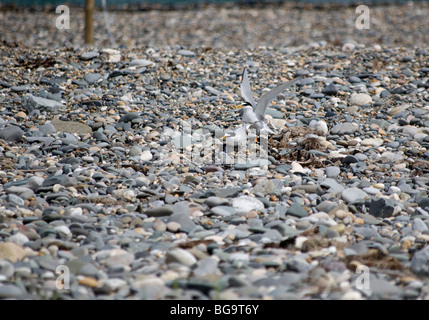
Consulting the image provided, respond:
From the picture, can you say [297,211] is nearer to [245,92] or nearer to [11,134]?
[245,92]

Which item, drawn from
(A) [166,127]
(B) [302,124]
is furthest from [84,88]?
(B) [302,124]

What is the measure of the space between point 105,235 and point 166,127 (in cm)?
170

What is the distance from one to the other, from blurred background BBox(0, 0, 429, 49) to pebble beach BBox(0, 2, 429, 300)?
3561 mm

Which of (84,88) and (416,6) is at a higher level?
(416,6)

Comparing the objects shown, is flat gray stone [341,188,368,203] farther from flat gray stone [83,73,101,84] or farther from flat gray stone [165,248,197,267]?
flat gray stone [83,73,101,84]

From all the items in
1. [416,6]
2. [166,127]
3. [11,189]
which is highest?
[416,6]

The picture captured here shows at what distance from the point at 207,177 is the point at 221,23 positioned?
28.0 feet

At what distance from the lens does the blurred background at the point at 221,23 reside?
10070 millimetres

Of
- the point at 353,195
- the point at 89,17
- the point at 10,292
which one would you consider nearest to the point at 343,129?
the point at 353,195

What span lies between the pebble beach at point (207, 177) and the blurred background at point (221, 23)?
11.7ft

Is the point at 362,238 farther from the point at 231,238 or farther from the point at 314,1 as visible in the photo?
the point at 314,1

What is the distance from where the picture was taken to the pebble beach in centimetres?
264

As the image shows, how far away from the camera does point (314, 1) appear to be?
1391cm
